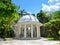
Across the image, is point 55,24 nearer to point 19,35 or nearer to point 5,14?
point 19,35

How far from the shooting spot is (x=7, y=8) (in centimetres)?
1747

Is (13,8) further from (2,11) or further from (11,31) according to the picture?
(11,31)

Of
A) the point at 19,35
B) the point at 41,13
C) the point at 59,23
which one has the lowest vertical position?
the point at 19,35

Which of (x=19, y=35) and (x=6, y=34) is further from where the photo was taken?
(x=6, y=34)

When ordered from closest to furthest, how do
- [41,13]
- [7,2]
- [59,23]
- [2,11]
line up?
[2,11] → [7,2] → [59,23] → [41,13]

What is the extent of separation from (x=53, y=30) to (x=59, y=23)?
3.64 meters

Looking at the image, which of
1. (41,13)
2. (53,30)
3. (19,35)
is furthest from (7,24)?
(41,13)

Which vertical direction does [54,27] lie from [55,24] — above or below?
below

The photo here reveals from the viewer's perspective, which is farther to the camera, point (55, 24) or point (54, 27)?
point (54, 27)

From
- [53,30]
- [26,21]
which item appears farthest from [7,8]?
[53,30]

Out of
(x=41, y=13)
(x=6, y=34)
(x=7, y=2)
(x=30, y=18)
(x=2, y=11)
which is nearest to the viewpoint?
(x=2, y=11)

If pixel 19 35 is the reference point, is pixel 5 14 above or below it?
above

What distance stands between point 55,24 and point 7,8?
59.3 ft

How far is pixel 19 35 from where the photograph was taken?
119ft
